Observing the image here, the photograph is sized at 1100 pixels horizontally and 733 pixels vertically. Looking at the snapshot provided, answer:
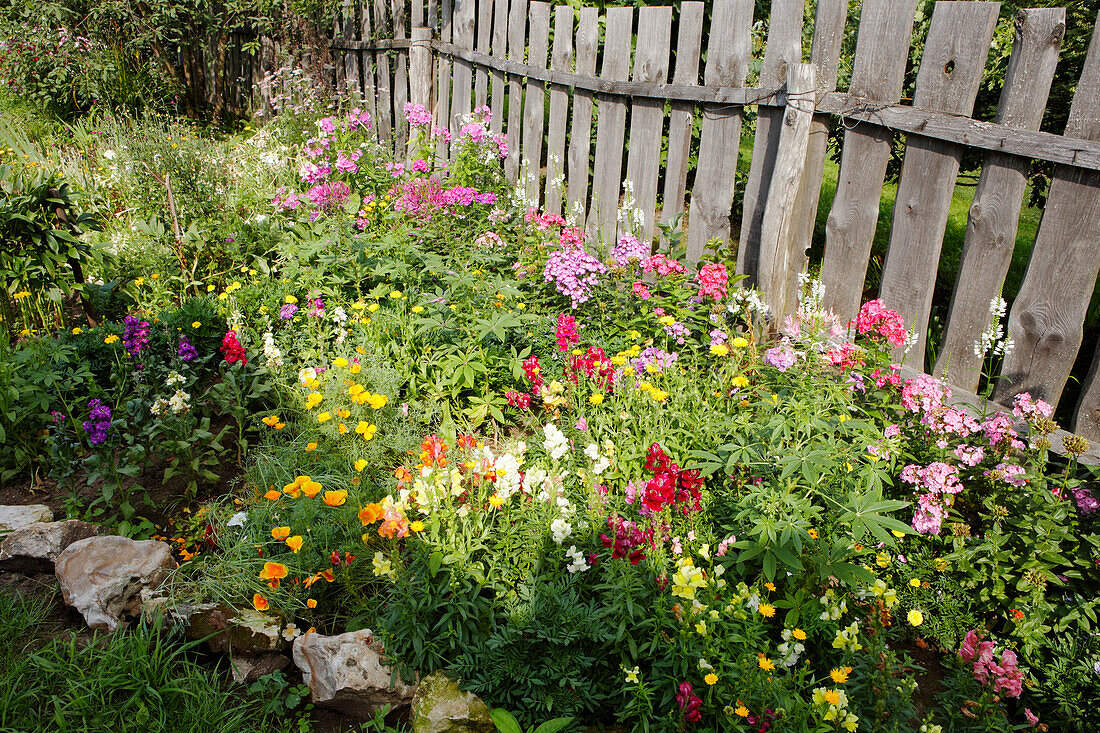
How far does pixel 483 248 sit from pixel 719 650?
282 centimetres

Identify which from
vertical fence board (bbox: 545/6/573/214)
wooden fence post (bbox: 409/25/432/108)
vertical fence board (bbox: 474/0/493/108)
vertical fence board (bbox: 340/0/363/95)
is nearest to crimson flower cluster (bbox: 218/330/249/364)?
vertical fence board (bbox: 545/6/573/214)

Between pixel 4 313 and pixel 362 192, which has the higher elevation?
pixel 362 192

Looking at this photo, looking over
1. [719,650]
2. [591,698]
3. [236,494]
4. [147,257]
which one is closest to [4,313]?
[147,257]

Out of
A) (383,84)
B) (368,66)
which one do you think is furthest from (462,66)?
(368,66)

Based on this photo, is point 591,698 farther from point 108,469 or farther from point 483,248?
point 483,248

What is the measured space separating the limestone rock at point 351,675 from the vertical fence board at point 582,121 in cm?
290

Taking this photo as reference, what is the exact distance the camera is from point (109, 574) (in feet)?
7.63

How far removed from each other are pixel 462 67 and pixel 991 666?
18.5 ft

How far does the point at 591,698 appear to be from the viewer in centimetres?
196

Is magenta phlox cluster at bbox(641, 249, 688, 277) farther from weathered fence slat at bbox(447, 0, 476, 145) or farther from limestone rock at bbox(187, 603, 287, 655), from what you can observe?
weathered fence slat at bbox(447, 0, 476, 145)

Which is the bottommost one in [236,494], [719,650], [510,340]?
[236,494]

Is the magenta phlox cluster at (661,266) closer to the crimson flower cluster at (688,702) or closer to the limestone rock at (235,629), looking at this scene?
the crimson flower cluster at (688,702)

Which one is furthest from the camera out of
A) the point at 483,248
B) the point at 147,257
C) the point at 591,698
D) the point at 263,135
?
the point at 263,135

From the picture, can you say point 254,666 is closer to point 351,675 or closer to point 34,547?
point 351,675
